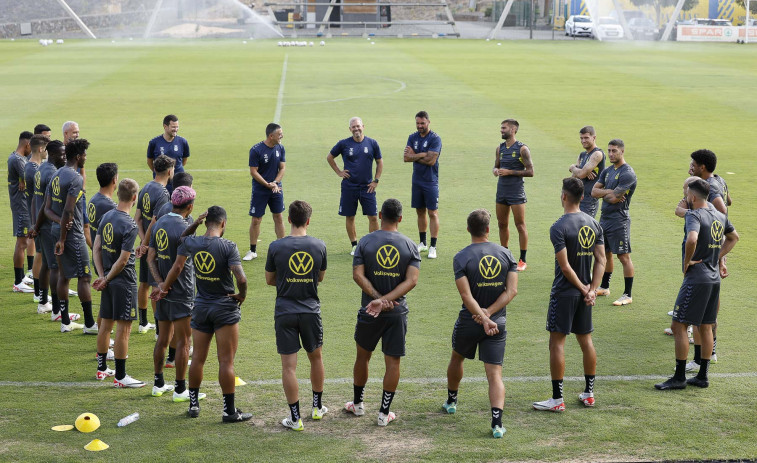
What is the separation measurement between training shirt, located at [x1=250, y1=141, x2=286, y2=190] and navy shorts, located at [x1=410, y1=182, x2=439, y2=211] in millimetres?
2341

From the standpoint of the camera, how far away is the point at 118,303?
8.95 m

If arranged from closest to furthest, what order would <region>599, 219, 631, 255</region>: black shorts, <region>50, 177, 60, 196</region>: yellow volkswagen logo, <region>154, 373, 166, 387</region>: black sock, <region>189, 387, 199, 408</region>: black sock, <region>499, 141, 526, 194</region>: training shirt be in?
<region>189, 387, 199, 408</region>: black sock → <region>154, 373, 166, 387</region>: black sock → <region>50, 177, 60, 196</region>: yellow volkswagen logo → <region>599, 219, 631, 255</region>: black shorts → <region>499, 141, 526, 194</region>: training shirt

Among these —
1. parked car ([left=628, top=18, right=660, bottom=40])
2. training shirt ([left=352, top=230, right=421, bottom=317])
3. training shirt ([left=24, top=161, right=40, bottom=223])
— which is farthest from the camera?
parked car ([left=628, top=18, right=660, bottom=40])

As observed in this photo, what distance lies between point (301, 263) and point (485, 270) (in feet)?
5.57

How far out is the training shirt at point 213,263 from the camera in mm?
7828

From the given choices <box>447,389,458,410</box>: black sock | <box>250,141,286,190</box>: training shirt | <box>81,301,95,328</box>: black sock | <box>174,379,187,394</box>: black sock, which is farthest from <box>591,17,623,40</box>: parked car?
<box>174,379,187,394</box>: black sock

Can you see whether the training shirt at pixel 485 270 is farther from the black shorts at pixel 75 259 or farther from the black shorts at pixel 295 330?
the black shorts at pixel 75 259

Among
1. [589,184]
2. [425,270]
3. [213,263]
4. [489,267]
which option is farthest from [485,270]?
[425,270]

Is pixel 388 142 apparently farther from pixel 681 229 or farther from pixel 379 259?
pixel 379 259

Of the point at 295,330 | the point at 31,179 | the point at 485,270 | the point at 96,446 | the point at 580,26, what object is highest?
the point at 580,26

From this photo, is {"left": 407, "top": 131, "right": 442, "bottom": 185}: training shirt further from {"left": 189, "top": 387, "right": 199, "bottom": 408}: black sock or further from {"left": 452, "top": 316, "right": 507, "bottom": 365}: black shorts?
{"left": 189, "top": 387, "right": 199, "bottom": 408}: black sock

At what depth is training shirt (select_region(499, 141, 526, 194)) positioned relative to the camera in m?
13.2

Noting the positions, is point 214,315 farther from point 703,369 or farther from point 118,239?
point 703,369

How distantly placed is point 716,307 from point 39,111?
1003 inches
